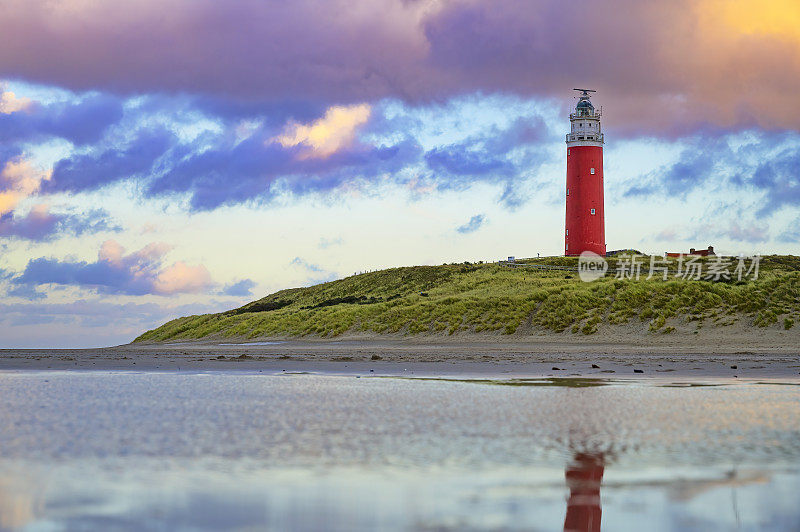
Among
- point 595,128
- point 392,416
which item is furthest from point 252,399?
point 595,128

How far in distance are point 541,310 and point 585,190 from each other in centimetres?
2680

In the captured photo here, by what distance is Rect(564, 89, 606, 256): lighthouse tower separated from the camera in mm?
61344

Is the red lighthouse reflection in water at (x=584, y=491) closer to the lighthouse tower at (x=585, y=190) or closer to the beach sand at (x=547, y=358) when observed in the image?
the beach sand at (x=547, y=358)

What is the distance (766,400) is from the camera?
37.4 ft

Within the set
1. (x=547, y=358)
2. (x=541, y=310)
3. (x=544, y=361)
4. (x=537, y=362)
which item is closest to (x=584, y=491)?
(x=537, y=362)

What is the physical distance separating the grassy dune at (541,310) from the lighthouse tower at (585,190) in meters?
6.55

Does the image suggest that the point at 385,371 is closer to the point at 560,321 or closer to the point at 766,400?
the point at 766,400

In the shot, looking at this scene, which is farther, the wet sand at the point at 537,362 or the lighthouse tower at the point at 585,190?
the lighthouse tower at the point at 585,190

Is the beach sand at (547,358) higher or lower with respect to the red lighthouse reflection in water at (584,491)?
higher

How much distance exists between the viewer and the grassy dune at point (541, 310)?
1262 inches

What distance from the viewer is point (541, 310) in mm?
36625

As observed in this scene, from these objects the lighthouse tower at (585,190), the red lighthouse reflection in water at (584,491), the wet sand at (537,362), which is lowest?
the red lighthouse reflection in water at (584,491)

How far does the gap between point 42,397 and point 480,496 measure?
8.77 meters

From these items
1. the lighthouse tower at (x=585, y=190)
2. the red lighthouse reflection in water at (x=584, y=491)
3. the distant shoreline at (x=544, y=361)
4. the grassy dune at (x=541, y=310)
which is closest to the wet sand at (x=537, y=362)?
the distant shoreline at (x=544, y=361)
